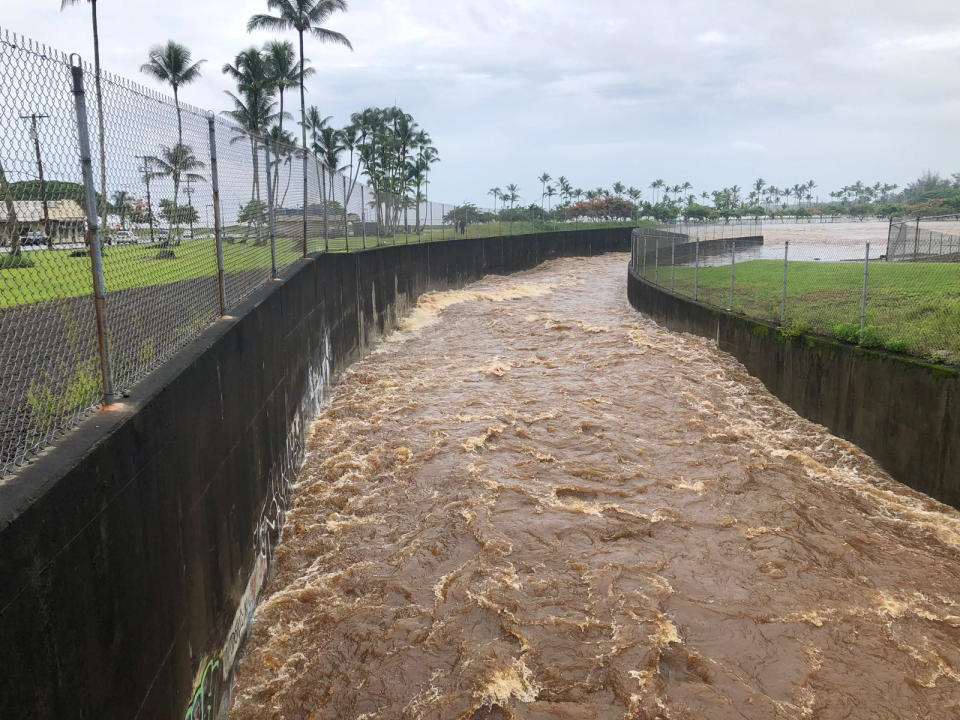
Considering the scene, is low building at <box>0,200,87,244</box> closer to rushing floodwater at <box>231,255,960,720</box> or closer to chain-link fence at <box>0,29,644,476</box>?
chain-link fence at <box>0,29,644,476</box>

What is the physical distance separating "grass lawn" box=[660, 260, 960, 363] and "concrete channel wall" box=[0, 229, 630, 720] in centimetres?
789

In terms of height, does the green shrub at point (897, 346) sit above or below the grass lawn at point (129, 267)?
below

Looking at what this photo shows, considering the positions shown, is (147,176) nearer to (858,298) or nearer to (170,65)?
(858,298)

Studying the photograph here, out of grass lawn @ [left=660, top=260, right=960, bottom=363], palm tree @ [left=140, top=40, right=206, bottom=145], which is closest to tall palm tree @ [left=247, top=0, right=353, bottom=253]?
palm tree @ [left=140, top=40, right=206, bottom=145]

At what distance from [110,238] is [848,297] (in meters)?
14.0

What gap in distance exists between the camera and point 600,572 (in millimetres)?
7059

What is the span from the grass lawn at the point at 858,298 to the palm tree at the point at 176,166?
8458 mm

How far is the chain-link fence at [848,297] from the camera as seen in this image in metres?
10.2

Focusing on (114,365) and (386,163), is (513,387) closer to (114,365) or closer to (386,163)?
(114,365)

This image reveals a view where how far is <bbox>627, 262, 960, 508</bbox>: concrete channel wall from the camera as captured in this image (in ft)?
28.2

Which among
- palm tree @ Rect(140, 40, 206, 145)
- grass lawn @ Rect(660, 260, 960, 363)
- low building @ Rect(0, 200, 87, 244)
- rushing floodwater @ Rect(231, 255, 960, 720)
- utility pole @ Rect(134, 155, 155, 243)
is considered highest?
palm tree @ Rect(140, 40, 206, 145)

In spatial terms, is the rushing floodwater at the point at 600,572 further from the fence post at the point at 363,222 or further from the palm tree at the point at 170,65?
Answer: the palm tree at the point at 170,65

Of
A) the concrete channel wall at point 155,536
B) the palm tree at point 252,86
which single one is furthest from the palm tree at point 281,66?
the concrete channel wall at point 155,536

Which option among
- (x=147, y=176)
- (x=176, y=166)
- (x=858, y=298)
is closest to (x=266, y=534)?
(x=176, y=166)
